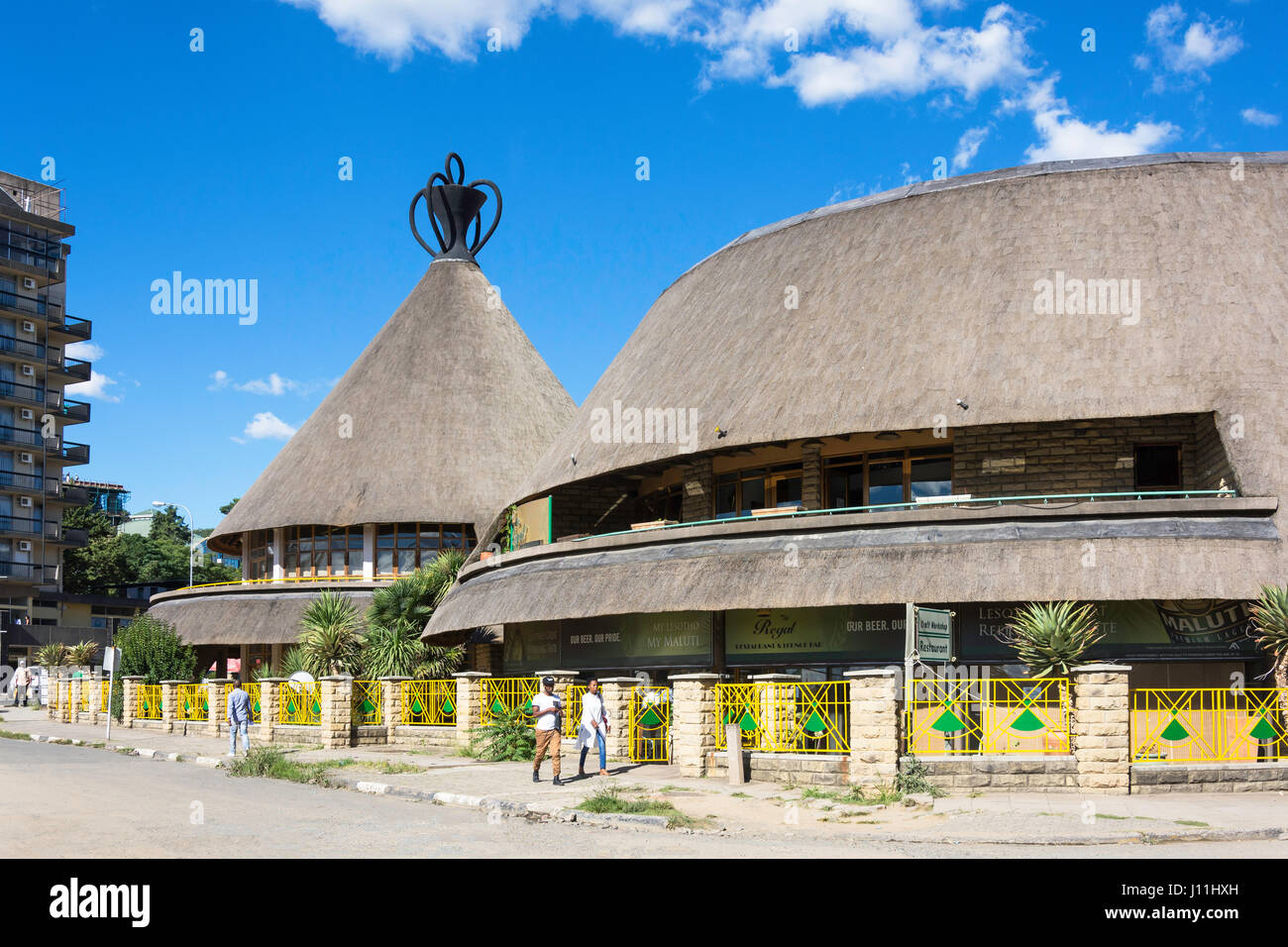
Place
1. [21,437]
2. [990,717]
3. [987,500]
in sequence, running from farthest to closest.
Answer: [21,437] < [987,500] < [990,717]

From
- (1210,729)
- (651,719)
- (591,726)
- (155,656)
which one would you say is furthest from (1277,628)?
(155,656)

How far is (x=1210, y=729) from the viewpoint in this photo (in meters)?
24.2

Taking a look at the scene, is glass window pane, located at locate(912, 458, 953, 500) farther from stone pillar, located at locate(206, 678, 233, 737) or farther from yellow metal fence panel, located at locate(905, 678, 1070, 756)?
stone pillar, located at locate(206, 678, 233, 737)

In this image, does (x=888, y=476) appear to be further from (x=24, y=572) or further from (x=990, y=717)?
(x=24, y=572)

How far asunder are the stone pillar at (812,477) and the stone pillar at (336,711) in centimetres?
1144

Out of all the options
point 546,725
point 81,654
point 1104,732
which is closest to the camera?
point 1104,732

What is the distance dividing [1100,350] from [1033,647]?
22.6 ft

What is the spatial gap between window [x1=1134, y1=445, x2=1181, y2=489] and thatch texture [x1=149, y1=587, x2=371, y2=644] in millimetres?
27014

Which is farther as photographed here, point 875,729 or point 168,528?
point 168,528

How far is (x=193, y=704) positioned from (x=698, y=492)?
1624 centimetres

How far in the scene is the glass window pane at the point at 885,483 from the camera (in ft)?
93.3

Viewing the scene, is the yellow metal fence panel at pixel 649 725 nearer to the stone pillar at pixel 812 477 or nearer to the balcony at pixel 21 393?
the stone pillar at pixel 812 477
